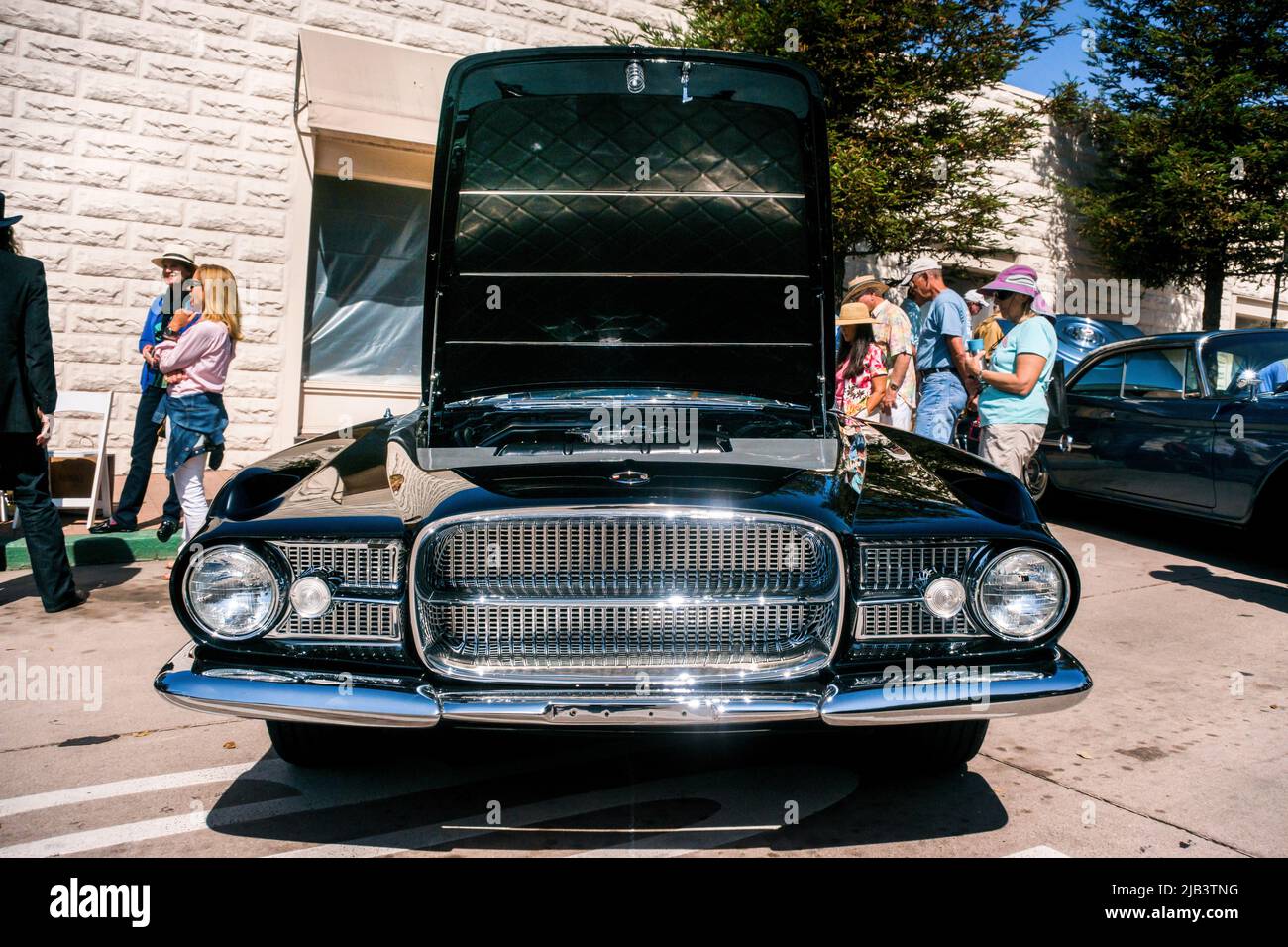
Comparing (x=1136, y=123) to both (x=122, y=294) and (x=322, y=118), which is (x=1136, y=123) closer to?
(x=322, y=118)

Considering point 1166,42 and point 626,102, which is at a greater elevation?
point 1166,42

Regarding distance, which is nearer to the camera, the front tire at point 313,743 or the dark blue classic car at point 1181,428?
the front tire at point 313,743

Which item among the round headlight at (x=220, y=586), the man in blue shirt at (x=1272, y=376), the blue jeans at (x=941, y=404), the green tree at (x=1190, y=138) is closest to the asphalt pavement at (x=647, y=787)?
the round headlight at (x=220, y=586)

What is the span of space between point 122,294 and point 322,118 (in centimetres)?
237

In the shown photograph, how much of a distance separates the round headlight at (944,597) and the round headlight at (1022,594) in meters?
0.07

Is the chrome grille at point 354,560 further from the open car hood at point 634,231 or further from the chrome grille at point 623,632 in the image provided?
the open car hood at point 634,231

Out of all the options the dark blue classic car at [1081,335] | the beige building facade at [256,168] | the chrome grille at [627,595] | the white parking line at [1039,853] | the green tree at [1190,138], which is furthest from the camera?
the green tree at [1190,138]

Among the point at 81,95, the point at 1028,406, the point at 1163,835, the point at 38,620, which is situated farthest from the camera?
the point at 81,95

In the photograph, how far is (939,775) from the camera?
3.37 m

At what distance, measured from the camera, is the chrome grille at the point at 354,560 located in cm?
258

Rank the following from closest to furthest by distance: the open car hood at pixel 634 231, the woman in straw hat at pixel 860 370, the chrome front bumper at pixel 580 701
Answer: the chrome front bumper at pixel 580 701
the open car hood at pixel 634 231
the woman in straw hat at pixel 860 370

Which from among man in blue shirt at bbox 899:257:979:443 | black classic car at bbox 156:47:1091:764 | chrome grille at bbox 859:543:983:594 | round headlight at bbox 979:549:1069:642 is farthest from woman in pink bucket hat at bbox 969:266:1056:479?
chrome grille at bbox 859:543:983:594

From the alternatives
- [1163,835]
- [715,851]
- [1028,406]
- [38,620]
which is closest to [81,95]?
[38,620]

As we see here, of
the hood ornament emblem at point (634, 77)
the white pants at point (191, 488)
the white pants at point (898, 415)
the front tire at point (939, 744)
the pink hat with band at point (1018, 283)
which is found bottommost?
the front tire at point (939, 744)
